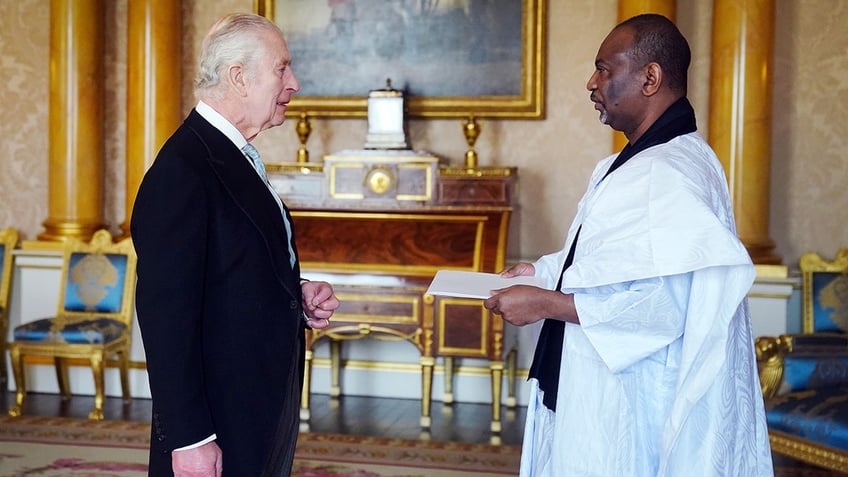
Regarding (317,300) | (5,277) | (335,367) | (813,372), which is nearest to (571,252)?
(317,300)

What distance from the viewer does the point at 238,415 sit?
5.76 ft

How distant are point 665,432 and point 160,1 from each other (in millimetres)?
4693

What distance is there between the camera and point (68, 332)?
4.96 m

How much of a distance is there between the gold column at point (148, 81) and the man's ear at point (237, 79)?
404cm

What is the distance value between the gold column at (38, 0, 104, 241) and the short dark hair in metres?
4.50

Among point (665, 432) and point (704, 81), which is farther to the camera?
point (704, 81)

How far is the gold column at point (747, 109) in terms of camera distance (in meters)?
4.97

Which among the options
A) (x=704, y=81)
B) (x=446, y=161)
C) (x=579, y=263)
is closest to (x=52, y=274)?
(x=446, y=161)

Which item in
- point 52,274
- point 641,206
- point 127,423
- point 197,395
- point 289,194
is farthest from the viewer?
point 52,274

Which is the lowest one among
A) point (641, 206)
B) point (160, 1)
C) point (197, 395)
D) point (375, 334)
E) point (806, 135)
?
point (375, 334)

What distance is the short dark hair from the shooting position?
2002 millimetres

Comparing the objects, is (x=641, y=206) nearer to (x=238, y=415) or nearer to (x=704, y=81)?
(x=238, y=415)

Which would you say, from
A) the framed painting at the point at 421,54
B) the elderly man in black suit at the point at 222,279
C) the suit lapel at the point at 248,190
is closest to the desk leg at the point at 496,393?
Answer: the framed painting at the point at 421,54

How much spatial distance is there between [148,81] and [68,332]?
166 cm
